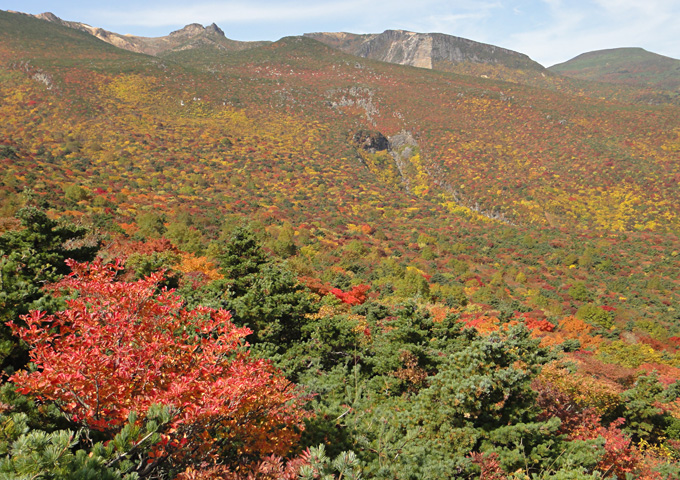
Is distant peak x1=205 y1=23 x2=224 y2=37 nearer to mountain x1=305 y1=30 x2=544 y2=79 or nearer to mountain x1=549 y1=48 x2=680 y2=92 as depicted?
mountain x1=305 y1=30 x2=544 y2=79

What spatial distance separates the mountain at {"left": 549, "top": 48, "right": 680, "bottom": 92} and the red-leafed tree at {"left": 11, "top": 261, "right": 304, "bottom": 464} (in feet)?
547

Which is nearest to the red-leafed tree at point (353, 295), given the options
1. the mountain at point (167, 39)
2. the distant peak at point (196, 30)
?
the mountain at point (167, 39)

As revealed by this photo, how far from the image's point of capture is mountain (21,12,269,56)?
12769cm

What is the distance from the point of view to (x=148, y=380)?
4.02 m

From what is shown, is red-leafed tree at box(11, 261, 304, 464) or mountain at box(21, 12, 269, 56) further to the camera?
mountain at box(21, 12, 269, 56)

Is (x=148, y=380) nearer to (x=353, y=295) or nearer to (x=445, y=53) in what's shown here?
(x=353, y=295)

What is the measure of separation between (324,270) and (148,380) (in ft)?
69.1

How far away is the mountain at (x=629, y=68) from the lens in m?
137

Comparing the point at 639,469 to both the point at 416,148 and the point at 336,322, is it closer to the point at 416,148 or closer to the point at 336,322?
the point at 336,322

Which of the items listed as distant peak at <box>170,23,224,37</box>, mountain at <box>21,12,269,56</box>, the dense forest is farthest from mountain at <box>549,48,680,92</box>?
distant peak at <box>170,23,224,37</box>

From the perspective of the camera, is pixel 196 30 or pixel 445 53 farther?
pixel 196 30

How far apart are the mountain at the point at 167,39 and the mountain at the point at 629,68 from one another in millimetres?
142584

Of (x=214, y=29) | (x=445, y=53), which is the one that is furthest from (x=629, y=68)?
(x=214, y=29)

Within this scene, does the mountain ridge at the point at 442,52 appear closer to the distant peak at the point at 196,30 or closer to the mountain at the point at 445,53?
the mountain at the point at 445,53
